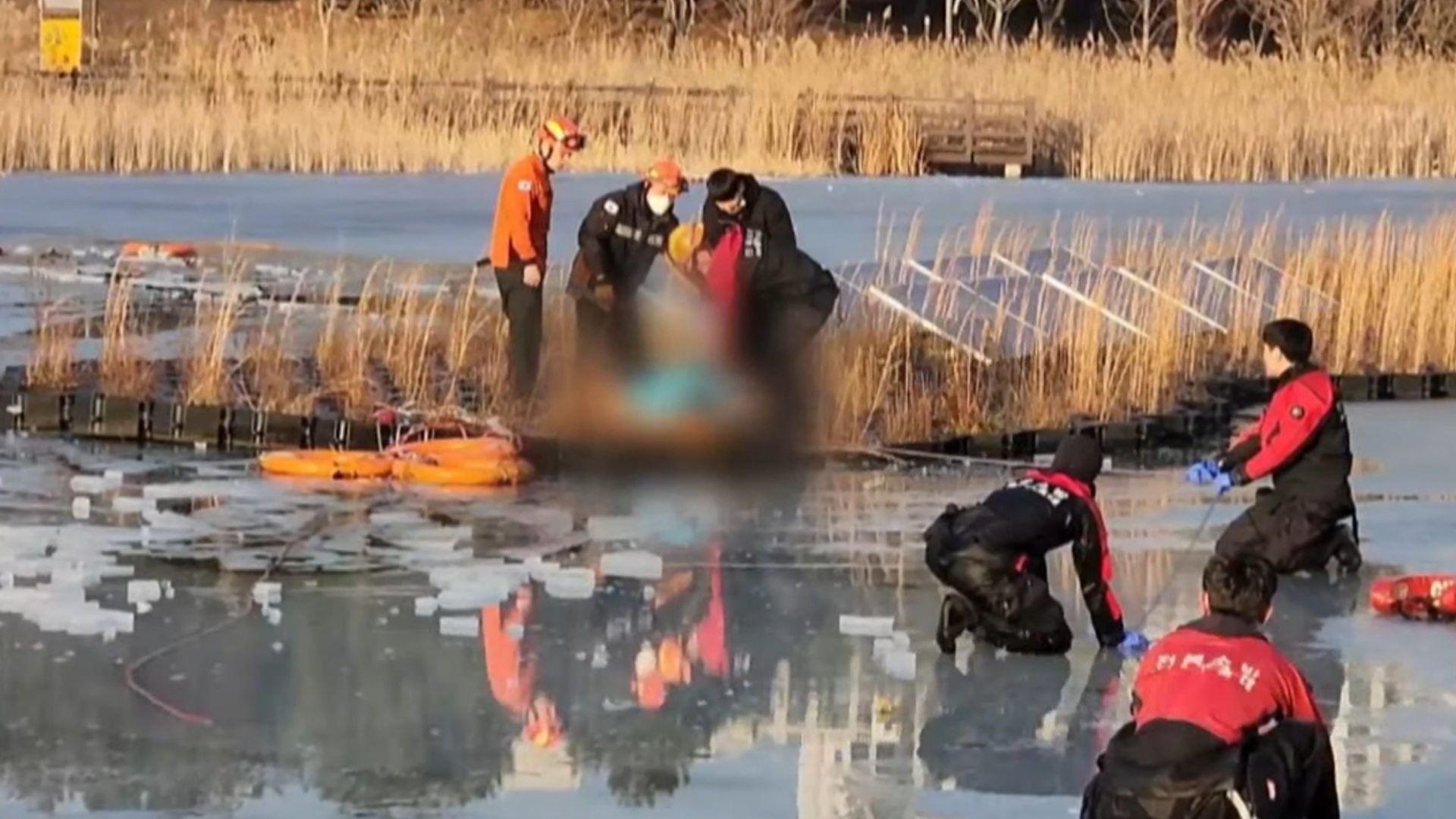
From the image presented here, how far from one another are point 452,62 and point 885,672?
2401 cm

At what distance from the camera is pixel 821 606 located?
26.7 feet

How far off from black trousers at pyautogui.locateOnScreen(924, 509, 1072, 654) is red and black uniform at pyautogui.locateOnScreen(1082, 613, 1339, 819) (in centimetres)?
249

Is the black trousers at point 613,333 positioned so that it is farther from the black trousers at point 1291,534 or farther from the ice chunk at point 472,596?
the black trousers at point 1291,534

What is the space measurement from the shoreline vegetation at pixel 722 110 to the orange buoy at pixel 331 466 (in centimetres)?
1358

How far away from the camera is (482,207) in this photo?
20703 millimetres

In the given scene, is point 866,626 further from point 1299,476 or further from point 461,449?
point 461,449

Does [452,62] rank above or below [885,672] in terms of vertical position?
above

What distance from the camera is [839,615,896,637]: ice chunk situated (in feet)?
25.5

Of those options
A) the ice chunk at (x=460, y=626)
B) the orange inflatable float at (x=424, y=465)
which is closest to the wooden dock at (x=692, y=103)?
the orange inflatable float at (x=424, y=465)

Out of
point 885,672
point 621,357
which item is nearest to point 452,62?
point 621,357

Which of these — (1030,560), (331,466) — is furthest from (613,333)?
(1030,560)

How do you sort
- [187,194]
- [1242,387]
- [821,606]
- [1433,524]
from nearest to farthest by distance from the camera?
[821,606] < [1433,524] < [1242,387] < [187,194]

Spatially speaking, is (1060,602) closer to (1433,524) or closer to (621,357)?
(1433,524)

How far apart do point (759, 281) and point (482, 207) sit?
9912mm
